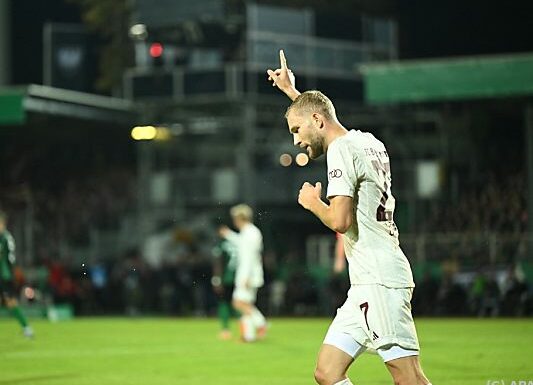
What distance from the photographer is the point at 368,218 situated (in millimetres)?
7777

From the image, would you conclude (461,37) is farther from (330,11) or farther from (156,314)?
(156,314)

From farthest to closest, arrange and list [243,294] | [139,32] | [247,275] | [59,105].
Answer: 1. [139,32]
2. [59,105]
3. [247,275]
4. [243,294]

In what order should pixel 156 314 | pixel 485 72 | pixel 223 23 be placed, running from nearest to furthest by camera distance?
pixel 485 72 → pixel 156 314 → pixel 223 23

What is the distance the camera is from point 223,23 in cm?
3975

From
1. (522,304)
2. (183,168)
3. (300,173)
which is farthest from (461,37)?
(522,304)

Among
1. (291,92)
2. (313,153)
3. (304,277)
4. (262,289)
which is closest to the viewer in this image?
(313,153)

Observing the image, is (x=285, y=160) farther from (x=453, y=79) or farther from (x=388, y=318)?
(x=388, y=318)

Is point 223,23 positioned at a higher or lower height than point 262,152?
higher

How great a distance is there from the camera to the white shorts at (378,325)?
25.1ft

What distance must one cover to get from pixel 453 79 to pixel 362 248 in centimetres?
2478

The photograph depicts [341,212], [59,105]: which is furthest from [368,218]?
[59,105]

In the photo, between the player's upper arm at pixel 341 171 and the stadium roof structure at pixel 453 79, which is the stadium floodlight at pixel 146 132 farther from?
the player's upper arm at pixel 341 171

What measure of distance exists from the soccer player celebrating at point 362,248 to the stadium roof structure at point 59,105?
91.8 feet

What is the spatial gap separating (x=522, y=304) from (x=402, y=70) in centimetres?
715
